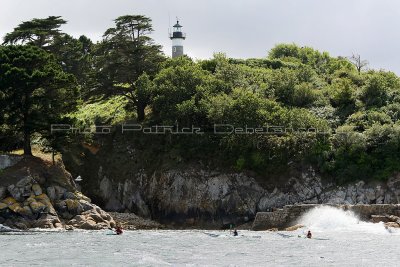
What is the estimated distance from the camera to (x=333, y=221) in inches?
3086

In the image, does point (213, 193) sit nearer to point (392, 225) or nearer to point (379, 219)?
point (379, 219)

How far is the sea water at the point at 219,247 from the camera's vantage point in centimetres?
5406

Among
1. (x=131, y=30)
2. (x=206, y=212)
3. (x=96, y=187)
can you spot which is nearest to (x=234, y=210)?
(x=206, y=212)

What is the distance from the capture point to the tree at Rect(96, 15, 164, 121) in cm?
10181

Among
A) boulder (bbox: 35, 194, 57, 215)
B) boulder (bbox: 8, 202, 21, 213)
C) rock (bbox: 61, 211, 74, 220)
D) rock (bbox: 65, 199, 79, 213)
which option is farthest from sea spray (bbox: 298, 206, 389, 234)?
boulder (bbox: 8, 202, 21, 213)

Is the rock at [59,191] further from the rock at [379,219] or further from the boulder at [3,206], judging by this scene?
the rock at [379,219]

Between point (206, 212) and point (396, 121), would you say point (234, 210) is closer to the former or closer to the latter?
point (206, 212)

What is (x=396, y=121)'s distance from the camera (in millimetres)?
94438

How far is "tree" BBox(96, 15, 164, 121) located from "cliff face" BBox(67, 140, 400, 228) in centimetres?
1117

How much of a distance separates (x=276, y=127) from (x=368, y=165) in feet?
34.5

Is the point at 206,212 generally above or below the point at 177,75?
below

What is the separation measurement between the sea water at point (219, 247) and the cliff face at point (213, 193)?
8.96 meters

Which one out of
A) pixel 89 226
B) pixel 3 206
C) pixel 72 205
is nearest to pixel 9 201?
pixel 3 206

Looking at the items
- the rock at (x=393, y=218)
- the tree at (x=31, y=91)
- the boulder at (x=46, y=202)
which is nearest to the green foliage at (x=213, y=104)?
the tree at (x=31, y=91)
